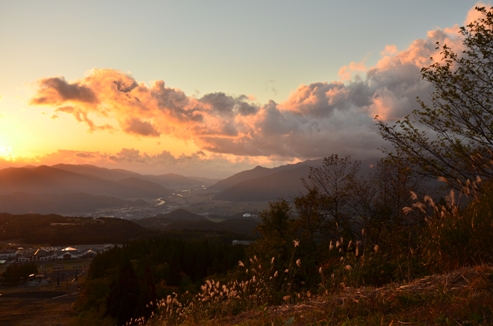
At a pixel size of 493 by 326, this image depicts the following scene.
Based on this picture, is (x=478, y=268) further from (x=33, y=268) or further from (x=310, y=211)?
(x=33, y=268)

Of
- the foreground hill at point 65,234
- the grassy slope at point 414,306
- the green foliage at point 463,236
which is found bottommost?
the foreground hill at point 65,234

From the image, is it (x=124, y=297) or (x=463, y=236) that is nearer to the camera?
(x=463, y=236)

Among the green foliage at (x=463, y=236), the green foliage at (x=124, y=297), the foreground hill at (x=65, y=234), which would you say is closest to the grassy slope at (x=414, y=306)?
the green foliage at (x=463, y=236)

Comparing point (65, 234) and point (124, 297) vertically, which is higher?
point (124, 297)

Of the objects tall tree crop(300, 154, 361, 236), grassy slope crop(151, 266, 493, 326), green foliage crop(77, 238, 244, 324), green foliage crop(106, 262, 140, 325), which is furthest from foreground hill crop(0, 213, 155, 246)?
grassy slope crop(151, 266, 493, 326)

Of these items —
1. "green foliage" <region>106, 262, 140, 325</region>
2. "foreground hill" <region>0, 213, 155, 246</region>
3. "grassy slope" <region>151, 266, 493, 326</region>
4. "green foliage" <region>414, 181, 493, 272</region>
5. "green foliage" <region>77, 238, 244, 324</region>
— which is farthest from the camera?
"foreground hill" <region>0, 213, 155, 246</region>

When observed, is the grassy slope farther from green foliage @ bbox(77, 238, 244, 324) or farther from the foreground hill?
the foreground hill

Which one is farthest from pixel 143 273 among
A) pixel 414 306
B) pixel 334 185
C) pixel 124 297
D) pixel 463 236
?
pixel 414 306

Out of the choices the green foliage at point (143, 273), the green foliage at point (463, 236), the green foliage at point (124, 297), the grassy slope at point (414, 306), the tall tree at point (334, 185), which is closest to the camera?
the grassy slope at point (414, 306)

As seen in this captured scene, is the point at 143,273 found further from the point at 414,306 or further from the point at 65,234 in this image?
the point at 65,234

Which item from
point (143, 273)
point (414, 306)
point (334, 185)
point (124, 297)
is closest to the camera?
point (414, 306)

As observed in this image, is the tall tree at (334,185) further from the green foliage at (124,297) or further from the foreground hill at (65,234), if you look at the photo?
the foreground hill at (65,234)

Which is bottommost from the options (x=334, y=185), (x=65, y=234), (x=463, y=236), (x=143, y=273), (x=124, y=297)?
(x=65, y=234)

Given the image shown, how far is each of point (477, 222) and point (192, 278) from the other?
231 feet
